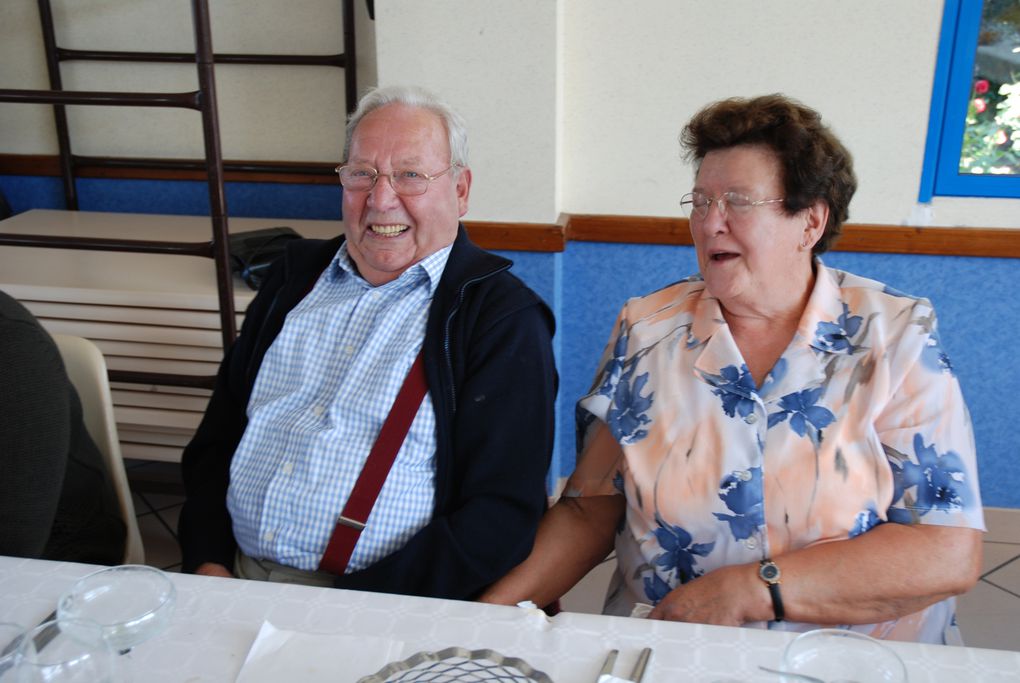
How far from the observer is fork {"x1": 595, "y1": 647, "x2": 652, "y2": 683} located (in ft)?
3.41

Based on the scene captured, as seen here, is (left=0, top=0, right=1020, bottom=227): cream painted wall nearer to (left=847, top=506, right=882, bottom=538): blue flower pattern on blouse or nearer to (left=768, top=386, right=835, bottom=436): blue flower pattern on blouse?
(left=768, top=386, right=835, bottom=436): blue flower pattern on blouse

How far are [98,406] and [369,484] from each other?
63 cm

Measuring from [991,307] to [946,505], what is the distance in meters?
1.55

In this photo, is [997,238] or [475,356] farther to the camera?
[997,238]

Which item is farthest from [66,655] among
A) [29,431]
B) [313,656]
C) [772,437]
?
[772,437]

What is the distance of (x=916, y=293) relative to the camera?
106 inches

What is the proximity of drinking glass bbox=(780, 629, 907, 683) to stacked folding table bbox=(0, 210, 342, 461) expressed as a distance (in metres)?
1.95

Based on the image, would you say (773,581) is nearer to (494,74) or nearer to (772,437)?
(772,437)

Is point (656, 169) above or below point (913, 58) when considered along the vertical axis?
below

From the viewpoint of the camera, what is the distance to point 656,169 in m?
2.70

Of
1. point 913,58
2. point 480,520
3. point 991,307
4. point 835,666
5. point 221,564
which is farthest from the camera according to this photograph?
point 991,307

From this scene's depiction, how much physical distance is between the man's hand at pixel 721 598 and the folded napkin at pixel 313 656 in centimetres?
52

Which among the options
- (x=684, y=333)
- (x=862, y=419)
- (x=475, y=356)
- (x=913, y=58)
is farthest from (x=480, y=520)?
(x=913, y=58)

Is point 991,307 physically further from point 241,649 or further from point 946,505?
point 241,649
